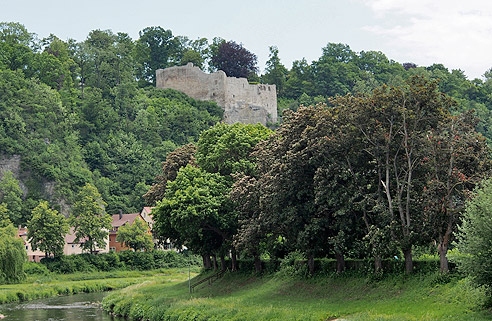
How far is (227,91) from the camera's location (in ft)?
410

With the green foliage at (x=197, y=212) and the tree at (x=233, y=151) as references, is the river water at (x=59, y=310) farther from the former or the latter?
the tree at (x=233, y=151)

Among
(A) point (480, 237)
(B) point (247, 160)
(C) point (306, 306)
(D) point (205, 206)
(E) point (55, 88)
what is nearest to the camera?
(A) point (480, 237)

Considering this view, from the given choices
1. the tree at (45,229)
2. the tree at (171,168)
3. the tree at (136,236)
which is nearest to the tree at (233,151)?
the tree at (171,168)

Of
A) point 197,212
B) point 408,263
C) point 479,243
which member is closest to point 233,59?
point 197,212

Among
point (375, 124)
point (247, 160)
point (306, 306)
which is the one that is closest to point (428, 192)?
point (375, 124)

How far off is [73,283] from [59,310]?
789 inches

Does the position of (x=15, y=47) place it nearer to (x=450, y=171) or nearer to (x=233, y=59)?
(x=233, y=59)

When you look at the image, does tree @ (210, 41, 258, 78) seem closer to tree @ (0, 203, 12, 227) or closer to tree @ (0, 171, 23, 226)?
tree @ (0, 171, 23, 226)

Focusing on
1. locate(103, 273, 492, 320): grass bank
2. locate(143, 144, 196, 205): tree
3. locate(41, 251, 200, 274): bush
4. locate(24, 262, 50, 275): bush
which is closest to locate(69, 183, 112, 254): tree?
locate(41, 251, 200, 274): bush

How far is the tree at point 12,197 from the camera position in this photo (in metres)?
86.2

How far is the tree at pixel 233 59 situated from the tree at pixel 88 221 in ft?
180

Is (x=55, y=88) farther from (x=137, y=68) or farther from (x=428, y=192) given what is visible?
(x=428, y=192)

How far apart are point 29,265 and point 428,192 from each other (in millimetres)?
53674

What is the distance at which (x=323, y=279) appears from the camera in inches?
1463
